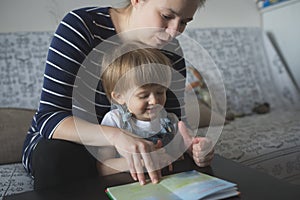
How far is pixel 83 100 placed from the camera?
0.84 metres

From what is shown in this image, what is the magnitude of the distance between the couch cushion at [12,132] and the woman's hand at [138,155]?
2.07ft

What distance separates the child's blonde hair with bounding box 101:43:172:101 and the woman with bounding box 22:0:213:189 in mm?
37

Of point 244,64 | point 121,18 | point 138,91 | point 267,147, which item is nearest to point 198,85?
point 244,64

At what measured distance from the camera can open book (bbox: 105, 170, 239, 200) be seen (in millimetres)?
542

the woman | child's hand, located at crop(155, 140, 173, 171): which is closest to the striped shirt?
the woman

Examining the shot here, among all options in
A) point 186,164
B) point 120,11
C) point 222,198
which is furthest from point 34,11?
point 222,198

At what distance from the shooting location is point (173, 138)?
0.78m

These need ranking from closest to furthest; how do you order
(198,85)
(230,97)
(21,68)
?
1. (21,68)
2. (198,85)
3. (230,97)

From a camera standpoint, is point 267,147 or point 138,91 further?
point 267,147

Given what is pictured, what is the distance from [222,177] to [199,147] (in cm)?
9

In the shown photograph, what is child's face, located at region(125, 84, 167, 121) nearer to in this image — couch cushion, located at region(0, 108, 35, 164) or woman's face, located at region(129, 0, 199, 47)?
woman's face, located at region(129, 0, 199, 47)

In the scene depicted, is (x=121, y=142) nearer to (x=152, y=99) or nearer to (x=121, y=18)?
(x=152, y=99)

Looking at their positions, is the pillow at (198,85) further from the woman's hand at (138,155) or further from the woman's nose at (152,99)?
the woman's hand at (138,155)

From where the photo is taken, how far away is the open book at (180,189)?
542 mm
